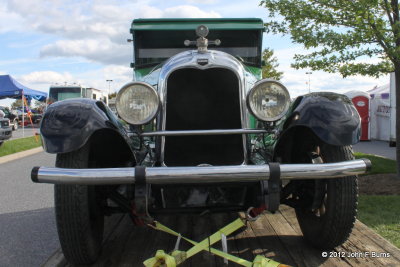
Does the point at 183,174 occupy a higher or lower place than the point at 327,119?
lower

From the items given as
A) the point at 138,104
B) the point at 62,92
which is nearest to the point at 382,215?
the point at 138,104

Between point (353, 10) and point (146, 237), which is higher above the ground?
point (353, 10)

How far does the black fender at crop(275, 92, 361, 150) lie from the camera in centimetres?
244

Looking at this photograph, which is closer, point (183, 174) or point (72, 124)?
point (183, 174)

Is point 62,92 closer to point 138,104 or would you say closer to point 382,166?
point 382,166

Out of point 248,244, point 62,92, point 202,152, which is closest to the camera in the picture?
point 202,152

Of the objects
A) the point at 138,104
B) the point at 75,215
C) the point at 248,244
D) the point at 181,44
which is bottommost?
the point at 248,244

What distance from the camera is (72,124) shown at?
7.96 ft

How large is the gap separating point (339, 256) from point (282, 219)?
1.00m

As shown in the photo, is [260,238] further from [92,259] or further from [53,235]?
[53,235]

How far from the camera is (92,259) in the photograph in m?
2.65

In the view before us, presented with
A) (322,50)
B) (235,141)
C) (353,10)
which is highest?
(353,10)

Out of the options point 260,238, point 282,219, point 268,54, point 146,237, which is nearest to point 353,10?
point 282,219

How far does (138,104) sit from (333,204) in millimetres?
1505
